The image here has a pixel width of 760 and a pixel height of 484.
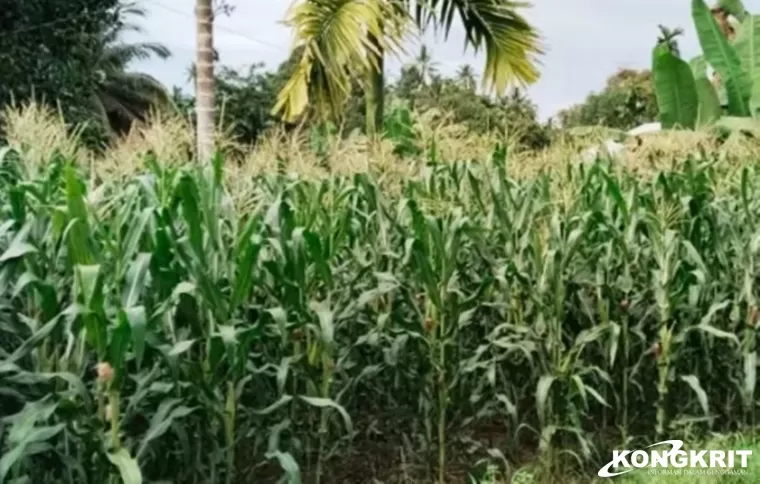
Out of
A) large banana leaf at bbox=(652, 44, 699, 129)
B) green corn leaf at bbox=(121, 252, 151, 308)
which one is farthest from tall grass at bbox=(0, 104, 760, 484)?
large banana leaf at bbox=(652, 44, 699, 129)

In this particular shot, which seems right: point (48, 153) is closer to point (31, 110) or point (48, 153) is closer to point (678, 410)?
point (31, 110)

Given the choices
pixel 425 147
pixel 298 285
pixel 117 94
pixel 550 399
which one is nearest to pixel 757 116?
pixel 425 147

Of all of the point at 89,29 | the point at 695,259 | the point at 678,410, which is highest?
the point at 89,29

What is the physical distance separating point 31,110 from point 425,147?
A: 1.97 m

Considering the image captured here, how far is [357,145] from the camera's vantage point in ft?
17.5

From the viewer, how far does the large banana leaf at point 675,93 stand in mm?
12523

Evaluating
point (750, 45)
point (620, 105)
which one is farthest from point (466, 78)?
point (750, 45)

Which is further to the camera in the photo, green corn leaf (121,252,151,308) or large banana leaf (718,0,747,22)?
large banana leaf (718,0,747,22)

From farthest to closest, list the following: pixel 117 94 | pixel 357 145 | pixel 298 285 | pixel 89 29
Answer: pixel 117 94, pixel 89 29, pixel 357 145, pixel 298 285

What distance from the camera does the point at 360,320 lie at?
14.7 ft

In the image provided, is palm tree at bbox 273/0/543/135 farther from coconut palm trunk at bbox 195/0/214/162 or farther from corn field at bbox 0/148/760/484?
corn field at bbox 0/148/760/484

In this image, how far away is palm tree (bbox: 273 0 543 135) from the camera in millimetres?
11242

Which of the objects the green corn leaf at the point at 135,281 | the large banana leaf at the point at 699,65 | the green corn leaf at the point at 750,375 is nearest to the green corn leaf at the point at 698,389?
the green corn leaf at the point at 750,375

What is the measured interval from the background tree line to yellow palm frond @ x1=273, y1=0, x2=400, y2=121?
26 centimetres
